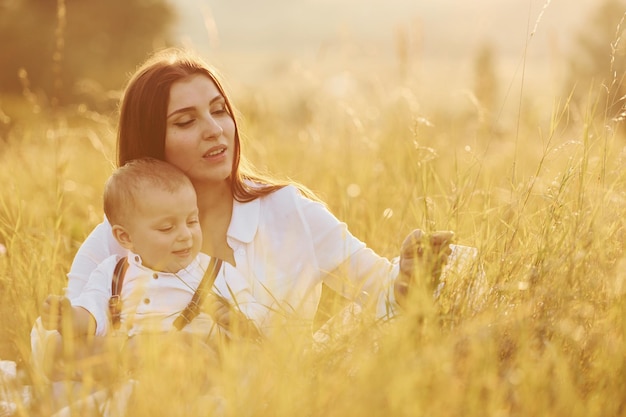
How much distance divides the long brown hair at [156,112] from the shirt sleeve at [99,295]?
0.43 meters

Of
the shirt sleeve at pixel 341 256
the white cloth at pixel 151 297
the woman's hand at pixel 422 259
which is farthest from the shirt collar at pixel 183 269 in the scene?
the woman's hand at pixel 422 259

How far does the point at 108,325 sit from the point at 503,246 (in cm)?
136

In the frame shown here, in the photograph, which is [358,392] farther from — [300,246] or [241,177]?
[241,177]

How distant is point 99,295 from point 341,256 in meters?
0.86

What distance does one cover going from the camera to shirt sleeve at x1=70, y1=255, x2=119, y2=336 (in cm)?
233

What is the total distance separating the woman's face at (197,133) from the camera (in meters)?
2.48

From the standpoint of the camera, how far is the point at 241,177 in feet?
9.02

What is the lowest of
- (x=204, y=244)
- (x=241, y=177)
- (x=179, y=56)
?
(x=204, y=244)

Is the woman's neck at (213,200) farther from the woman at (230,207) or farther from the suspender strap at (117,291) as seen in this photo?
the suspender strap at (117,291)

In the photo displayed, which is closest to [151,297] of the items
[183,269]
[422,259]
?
[183,269]

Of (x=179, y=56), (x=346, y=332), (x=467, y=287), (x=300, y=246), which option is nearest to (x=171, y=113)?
(x=179, y=56)

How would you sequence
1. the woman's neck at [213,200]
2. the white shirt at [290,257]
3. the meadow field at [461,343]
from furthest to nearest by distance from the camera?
the woman's neck at [213,200], the white shirt at [290,257], the meadow field at [461,343]

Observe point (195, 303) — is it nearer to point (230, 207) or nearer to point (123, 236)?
point (123, 236)

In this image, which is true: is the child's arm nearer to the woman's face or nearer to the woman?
the woman
